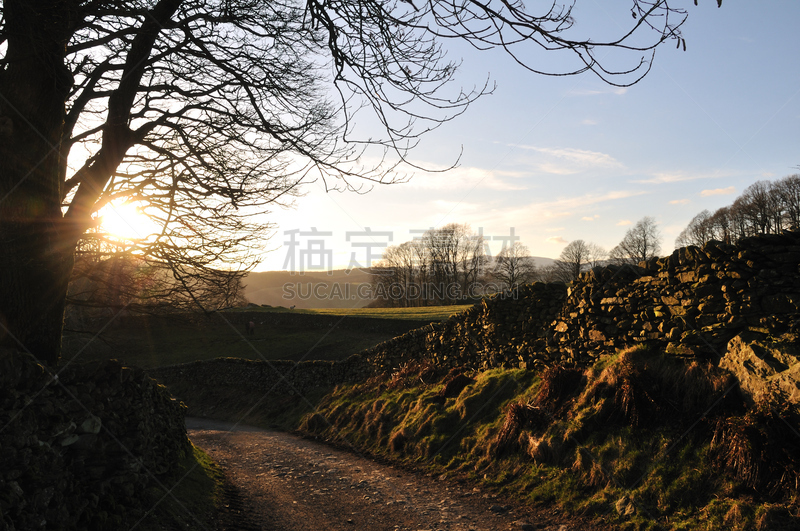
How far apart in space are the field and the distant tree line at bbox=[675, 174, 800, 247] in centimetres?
2965

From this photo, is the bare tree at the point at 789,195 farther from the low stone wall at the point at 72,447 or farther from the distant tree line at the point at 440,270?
the low stone wall at the point at 72,447

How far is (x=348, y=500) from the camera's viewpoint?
295 inches

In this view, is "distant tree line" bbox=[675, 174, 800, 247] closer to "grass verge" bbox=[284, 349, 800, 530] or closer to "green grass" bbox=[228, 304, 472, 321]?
"green grass" bbox=[228, 304, 472, 321]

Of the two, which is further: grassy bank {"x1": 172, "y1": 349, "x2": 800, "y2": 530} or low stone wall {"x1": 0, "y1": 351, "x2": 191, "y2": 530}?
grassy bank {"x1": 172, "y1": 349, "x2": 800, "y2": 530}

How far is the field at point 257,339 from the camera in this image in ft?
94.2

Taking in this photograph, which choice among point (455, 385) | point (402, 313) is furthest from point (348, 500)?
point (402, 313)

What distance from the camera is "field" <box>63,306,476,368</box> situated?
2872cm

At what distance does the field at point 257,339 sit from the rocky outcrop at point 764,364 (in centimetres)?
2203

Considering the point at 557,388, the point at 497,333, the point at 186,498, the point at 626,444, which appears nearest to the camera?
the point at 626,444

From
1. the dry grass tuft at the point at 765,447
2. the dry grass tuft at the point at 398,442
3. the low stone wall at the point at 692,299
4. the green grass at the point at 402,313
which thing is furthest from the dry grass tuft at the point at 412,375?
the green grass at the point at 402,313

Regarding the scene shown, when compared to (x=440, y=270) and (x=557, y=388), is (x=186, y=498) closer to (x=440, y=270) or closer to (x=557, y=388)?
(x=557, y=388)

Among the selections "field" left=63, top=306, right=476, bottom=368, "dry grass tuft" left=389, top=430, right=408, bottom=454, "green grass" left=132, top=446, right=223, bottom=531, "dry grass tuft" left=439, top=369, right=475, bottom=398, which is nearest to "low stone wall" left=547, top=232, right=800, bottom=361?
"dry grass tuft" left=439, top=369, right=475, bottom=398

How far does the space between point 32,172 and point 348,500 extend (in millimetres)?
6437

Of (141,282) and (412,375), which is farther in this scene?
(412,375)
